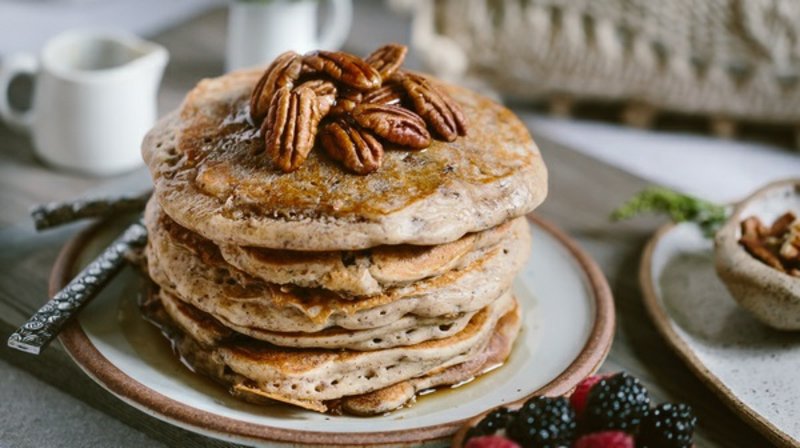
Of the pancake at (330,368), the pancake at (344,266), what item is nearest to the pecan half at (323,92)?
the pancake at (344,266)

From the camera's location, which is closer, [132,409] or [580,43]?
[132,409]

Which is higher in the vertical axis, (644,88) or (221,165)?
(221,165)

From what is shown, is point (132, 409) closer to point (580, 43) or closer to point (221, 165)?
point (221, 165)

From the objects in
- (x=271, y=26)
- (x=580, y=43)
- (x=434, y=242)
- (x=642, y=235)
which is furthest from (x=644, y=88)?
(x=434, y=242)

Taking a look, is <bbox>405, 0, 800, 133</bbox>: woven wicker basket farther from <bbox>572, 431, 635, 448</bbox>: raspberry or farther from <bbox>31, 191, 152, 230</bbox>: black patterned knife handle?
<bbox>572, 431, 635, 448</bbox>: raspberry

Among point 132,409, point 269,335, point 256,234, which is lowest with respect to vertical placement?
point 132,409

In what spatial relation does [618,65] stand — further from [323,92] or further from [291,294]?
[291,294]

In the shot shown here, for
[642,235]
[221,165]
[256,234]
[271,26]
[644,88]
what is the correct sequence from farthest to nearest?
[644,88] → [271,26] → [642,235] → [221,165] → [256,234]

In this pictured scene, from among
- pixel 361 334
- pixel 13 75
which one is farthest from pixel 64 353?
pixel 13 75
